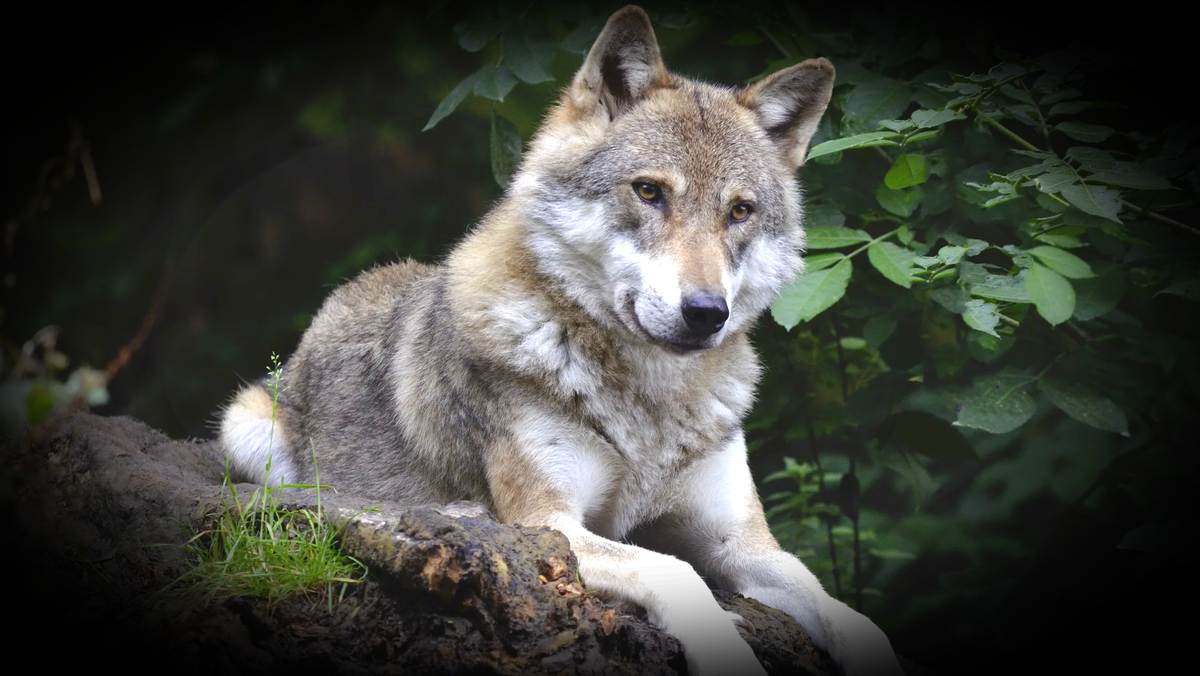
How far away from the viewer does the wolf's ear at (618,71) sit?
11.8 feet

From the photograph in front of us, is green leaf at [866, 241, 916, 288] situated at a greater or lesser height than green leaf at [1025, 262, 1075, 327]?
greater

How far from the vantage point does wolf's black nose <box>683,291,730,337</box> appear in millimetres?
3070

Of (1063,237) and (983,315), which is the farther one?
(1063,237)

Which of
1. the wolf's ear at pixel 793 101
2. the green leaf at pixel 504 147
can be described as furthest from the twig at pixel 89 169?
the wolf's ear at pixel 793 101

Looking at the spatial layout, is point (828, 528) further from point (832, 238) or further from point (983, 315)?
point (983, 315)

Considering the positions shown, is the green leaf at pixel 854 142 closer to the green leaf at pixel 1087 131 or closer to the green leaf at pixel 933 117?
the green leaf at pixel 933 117

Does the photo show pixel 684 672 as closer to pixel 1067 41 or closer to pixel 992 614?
pixel 992 614

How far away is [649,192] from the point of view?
11.3 ft

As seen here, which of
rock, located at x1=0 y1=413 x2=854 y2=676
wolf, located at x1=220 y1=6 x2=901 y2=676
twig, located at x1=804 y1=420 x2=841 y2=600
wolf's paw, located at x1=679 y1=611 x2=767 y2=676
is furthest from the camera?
twig, located at x1=804 y1=420 x2=841 y2=600

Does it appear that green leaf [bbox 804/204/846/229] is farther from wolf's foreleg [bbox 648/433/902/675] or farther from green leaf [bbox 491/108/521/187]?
green leaf [bbox 491/108/521/187]

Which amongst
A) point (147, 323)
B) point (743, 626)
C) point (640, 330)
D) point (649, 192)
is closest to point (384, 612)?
point (743, 626)

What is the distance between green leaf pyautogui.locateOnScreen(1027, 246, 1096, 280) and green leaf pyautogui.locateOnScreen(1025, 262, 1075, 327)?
0.11 ft

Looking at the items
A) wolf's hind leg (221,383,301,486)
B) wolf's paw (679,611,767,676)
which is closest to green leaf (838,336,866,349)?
wolf's paw (679,611,767,676)

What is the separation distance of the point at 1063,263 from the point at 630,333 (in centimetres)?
174
